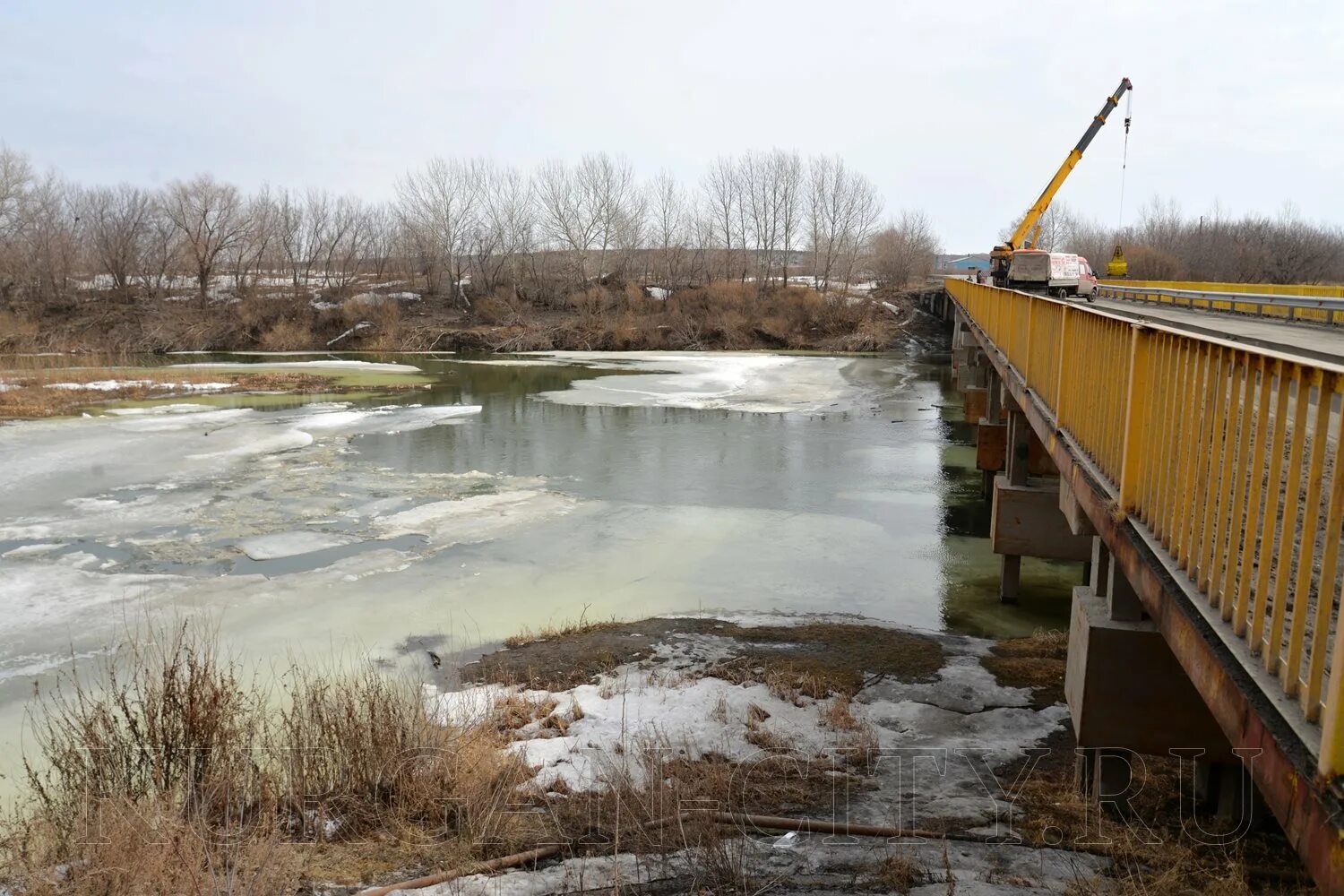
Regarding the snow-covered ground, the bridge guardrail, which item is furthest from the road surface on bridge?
the snow-covered ground

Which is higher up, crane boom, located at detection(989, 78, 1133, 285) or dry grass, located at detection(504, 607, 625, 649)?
crane boom, located at detection(989, 78, 1133, 285)

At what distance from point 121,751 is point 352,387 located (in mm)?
29501

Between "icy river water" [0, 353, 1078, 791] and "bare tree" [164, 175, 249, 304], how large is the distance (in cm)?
4438

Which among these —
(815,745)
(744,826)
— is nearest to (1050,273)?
(815,745)

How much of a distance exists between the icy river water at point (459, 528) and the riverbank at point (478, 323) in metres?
29.2

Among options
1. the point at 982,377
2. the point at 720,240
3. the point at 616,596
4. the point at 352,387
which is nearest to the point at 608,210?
the point at 720,240

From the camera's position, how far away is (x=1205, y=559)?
3.93m

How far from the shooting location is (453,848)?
5.36 metres

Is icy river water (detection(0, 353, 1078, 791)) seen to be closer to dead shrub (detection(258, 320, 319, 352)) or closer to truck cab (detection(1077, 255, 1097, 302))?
truck cab (detection(1077, 255, 1097, 302))

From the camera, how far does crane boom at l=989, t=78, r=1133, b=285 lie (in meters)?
34.4

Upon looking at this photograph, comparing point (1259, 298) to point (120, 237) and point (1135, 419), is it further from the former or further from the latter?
point (120, 237)

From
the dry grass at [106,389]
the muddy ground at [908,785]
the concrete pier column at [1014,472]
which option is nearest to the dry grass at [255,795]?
→ the muddy ground at [908,785]

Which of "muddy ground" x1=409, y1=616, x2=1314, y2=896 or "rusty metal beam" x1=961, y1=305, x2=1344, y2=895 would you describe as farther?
"muddy ground" x1=409, y1=616, x2=1314, y2=896

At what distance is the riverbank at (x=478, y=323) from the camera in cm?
5606
